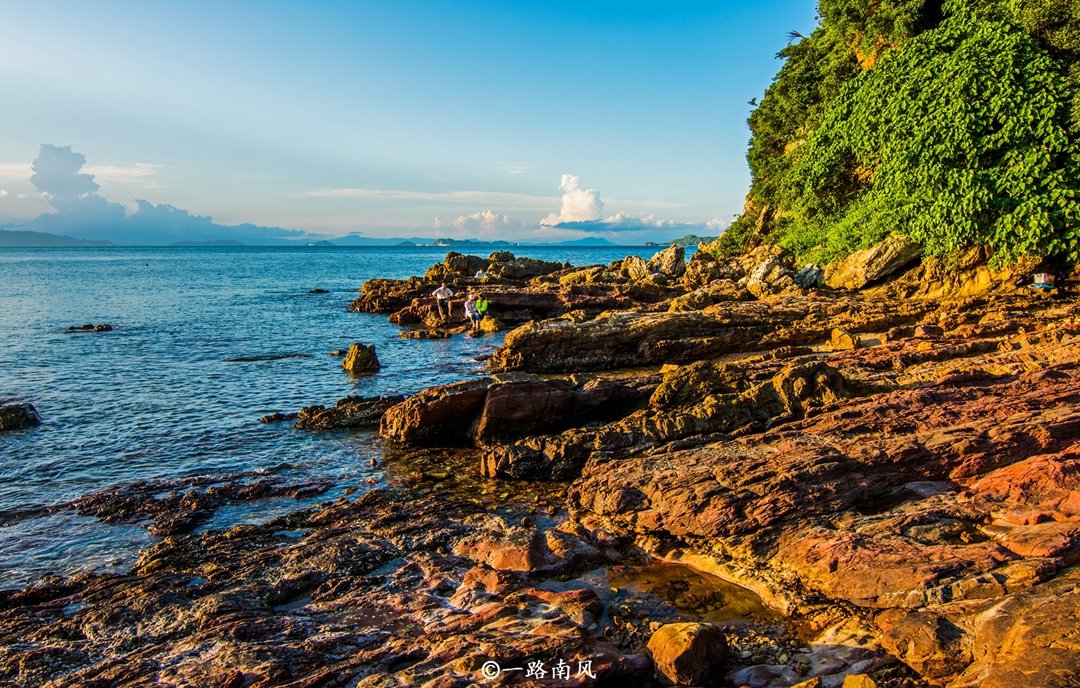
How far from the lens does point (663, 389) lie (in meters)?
14.4

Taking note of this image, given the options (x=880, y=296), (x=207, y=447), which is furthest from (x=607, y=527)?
(x=880, y=296)

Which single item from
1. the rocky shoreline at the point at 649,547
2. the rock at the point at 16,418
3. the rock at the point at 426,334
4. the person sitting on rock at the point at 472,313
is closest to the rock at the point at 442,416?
the rocky shoreline at the point at 649,547

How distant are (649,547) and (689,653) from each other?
3188mm

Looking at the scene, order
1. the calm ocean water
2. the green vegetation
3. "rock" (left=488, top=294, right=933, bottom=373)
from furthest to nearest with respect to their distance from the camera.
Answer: "rock" (left=488, top=294, right=933, bottom=373), the green vegetation, the calm ocean water

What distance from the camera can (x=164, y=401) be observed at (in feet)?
66.1

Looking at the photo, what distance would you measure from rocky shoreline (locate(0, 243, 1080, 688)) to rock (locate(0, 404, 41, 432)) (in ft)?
24.7

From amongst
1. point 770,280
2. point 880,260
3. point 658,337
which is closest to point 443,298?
point 658,337

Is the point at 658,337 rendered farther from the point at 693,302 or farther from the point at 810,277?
the point at 810,277

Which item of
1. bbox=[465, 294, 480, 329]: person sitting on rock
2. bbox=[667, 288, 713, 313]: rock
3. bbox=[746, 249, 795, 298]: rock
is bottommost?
bbox=[465, 294, 480, 329]: person sitting on rock

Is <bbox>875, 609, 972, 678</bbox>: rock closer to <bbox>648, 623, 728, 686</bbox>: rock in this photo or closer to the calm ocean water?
<bbox>648, 623, 728, 686</bbox>: rock

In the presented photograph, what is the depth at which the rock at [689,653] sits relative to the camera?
255 inches

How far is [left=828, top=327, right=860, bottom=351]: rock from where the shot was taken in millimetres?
20061

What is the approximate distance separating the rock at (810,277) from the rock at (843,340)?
11314mm

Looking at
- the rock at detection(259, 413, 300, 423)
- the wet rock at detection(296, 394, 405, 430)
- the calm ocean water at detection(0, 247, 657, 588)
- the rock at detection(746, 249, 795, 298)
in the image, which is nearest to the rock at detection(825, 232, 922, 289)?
the rock at detection(746, 249, 795, 298)
